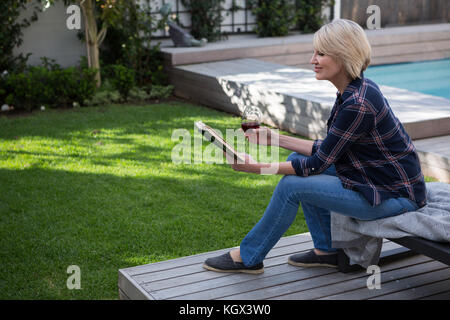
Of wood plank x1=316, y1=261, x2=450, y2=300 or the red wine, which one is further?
the red wine

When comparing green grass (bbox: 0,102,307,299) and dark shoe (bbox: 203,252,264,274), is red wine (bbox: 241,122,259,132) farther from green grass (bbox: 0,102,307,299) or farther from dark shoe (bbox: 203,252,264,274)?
green grass (bbox: 0,102,307,299)

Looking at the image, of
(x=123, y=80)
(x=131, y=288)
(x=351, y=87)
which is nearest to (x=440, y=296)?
(x=351, y=87)

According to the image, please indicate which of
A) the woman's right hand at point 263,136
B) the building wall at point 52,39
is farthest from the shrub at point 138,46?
the woman's right hand at point 263,136

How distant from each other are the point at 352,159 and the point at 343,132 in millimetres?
146

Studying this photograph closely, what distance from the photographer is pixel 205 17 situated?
971 cm

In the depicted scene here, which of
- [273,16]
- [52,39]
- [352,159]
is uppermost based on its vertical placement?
[273,16]

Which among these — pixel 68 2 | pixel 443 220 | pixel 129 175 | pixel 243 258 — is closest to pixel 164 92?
pixel 68 2

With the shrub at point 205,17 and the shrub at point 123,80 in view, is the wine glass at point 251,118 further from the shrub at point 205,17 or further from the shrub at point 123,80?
the shrub at point 205,17

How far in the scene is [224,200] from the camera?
4070mm

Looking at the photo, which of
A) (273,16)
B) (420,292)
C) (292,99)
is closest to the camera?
(420,292)

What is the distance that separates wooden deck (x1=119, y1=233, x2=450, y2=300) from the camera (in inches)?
96.3

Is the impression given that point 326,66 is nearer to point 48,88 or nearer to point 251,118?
point 251,118

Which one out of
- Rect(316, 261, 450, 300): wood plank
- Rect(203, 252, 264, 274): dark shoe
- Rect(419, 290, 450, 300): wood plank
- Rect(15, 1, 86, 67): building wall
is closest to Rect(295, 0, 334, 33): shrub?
Rect(15, 1, 86, 67): building wall

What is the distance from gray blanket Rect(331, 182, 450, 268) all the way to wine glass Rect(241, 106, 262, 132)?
1.78 feet
